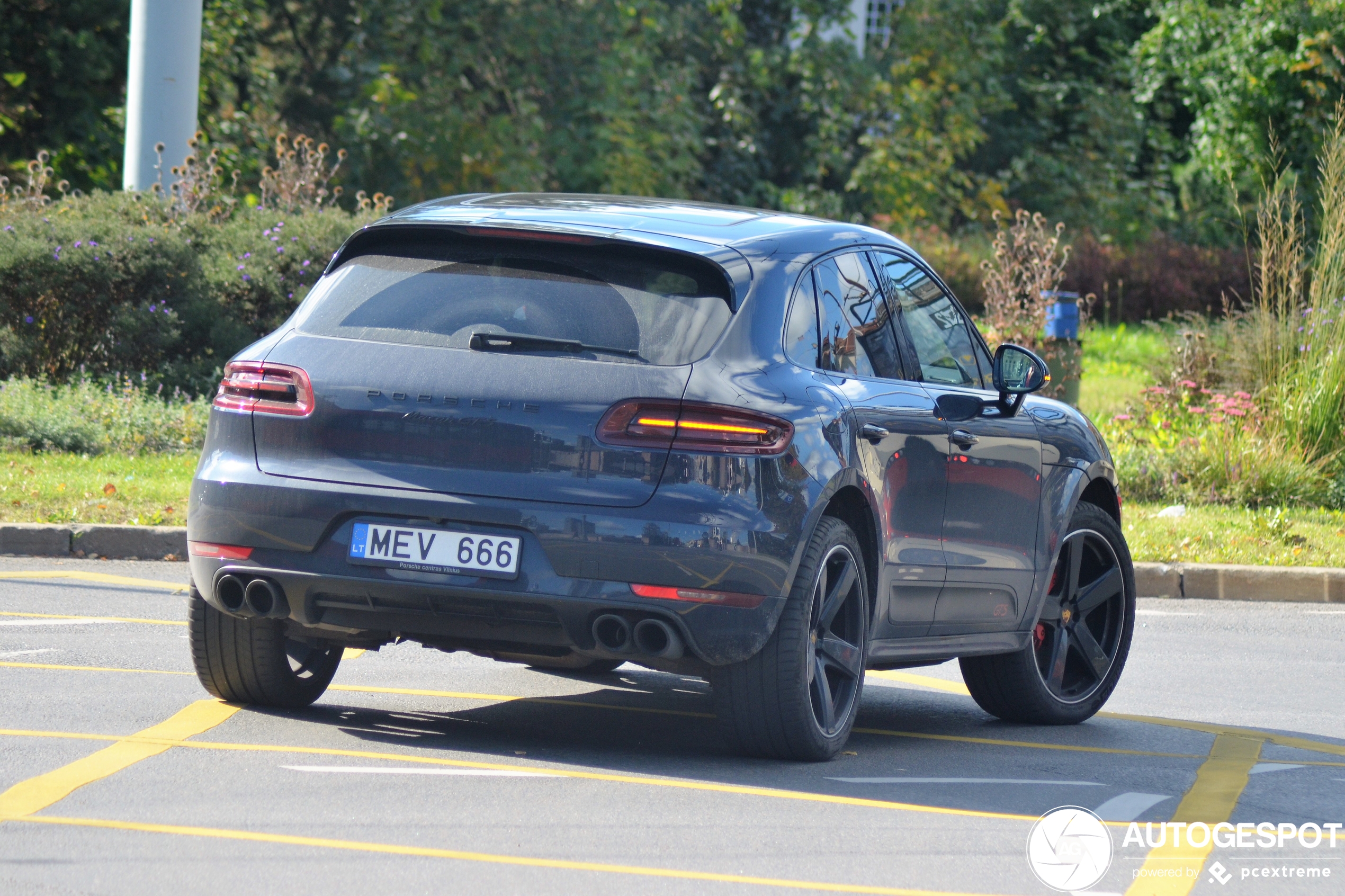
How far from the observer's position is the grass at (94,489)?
10.2 m

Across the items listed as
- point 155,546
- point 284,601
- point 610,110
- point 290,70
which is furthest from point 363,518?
point 290,70

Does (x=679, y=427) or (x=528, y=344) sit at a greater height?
(x=528, y=344)

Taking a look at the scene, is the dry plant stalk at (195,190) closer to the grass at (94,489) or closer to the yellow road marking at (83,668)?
the grass at (94,489)

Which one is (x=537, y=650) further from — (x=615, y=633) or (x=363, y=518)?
(x=363, y=518)

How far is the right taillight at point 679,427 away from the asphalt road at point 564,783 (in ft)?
3.20

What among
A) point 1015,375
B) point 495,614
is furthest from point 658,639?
point 1015,375

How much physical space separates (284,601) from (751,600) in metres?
1.38

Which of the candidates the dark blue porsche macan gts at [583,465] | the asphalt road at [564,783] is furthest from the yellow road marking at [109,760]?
the dark blue porsche macan gts at [583,465]

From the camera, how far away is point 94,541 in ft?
32.8

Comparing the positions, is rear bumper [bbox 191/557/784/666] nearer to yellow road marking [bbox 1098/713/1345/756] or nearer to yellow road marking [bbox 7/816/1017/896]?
yellow road marking [bbox 7/816/1017/896]

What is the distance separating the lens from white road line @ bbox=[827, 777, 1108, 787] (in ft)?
17.7

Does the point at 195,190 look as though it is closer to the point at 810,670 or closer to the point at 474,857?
the point at 810,670

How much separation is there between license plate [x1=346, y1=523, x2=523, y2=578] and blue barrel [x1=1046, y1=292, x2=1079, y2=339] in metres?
11.2
